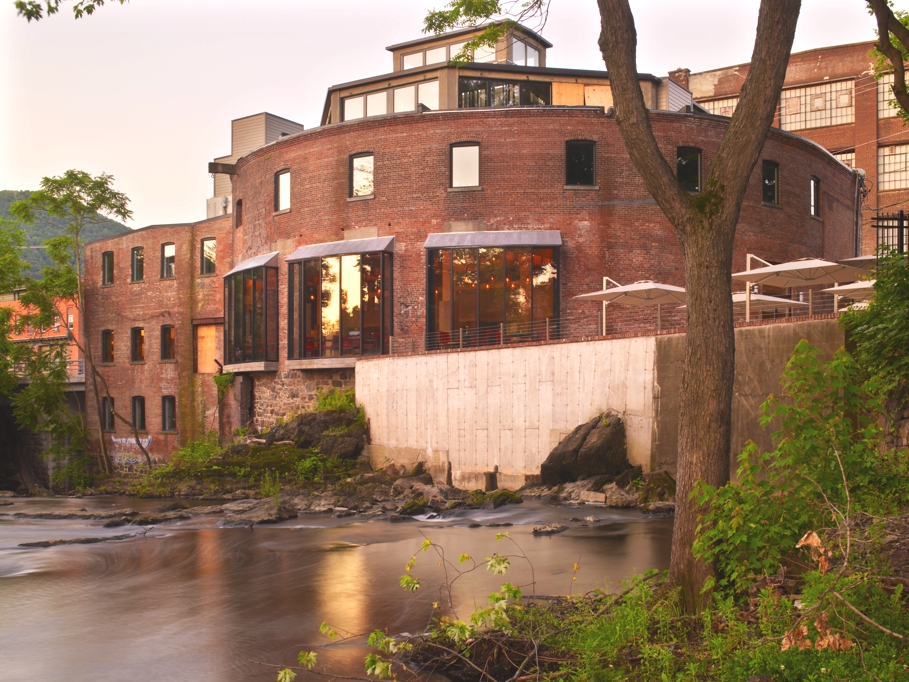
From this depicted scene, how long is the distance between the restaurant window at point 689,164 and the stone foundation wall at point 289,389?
12.9 m

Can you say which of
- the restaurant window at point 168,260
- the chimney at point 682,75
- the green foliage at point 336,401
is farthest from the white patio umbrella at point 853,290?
the chimney at point 682,75

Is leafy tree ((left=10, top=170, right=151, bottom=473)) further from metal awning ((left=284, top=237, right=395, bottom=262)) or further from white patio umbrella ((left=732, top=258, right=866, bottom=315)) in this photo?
white patio umbrella ((left=732, top=258, right=866, bottom=315))

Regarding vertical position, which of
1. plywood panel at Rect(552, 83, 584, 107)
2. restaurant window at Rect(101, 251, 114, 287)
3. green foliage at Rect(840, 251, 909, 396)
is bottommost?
green foliage at Rect(840, 251, 909, 396)

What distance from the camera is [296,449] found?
2752 centimetres

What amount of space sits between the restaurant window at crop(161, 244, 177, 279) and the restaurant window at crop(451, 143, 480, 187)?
1667 cm

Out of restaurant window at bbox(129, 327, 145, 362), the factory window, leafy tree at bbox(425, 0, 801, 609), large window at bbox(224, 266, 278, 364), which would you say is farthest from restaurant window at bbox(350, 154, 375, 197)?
leafy tree at bbox(425, 0, 801, 609)

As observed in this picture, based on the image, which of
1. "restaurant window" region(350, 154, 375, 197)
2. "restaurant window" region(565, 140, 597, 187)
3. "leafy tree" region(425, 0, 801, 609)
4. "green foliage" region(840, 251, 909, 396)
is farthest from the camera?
"restaurant window" region(350, 154, 375, 197)

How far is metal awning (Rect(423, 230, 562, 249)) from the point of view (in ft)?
92.9

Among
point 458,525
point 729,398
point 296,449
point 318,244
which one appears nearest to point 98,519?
point 296,449

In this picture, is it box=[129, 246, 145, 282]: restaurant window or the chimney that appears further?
the chimney

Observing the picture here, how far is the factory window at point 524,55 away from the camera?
113 feet

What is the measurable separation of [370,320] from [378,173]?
503cm

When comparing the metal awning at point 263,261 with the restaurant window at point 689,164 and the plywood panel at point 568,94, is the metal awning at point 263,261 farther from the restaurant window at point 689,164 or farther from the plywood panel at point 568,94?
the restaurant window at point 689,164

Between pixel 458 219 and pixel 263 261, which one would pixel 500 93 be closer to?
pixel 458 219
